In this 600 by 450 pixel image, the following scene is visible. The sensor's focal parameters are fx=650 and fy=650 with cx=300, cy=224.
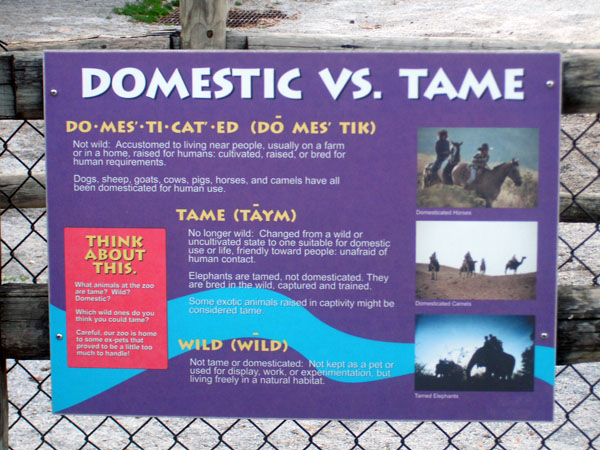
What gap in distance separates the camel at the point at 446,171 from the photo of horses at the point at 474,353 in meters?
0.33

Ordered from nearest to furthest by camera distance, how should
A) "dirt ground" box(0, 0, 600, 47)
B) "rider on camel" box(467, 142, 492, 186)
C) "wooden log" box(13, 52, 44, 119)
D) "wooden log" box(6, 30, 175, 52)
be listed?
1. "rider on camel" box(467, 142, 492, 186)
2. "wooden log" box(13, 52, 44, 119)
3. "wooden log" box(6, 30, 175, 52)
4. "dirt ground" box(0, 0, 600, 47)

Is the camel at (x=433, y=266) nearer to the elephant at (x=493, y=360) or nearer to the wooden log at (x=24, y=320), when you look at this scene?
the elephant at (x=493, y=360)

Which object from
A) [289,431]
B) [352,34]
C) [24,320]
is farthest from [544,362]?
[352,34]

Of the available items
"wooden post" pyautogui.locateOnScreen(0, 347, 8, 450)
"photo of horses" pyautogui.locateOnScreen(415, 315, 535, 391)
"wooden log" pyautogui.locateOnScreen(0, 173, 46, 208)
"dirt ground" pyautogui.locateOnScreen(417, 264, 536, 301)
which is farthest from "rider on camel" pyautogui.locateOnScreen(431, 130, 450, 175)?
"wooden log" pyautogui.locateOnScreen(0, 173, 46, 208)

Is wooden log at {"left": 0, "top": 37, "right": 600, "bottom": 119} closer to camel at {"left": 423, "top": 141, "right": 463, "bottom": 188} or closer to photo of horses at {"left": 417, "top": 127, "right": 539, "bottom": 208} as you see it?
photo of horses at {"left": 417, "top": 127, "right": 539, "bottom": 208}

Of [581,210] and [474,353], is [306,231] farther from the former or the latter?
[581,210]

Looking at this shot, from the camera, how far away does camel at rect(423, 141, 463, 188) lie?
4.93 ft

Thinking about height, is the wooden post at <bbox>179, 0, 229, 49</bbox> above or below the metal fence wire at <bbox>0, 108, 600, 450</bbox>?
above

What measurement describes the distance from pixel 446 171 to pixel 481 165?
0.08m

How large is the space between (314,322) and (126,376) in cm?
50

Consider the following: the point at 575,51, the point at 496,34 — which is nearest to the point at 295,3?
the point at 496,34

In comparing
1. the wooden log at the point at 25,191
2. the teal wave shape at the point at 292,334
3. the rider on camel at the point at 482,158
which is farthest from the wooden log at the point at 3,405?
the rider on camel at the point at 482,158

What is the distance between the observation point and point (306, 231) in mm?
1559

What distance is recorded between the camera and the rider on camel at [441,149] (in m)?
1.51
